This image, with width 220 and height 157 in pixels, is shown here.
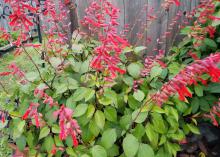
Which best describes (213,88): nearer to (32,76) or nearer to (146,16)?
(146,16)

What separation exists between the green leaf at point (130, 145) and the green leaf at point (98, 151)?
14 cm

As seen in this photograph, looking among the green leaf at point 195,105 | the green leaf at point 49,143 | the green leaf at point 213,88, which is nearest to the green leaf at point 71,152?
the green leaf at point 49,143

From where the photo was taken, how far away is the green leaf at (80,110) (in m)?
2.00

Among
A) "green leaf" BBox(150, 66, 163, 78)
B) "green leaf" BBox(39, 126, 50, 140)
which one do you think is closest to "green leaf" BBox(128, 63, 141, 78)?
"green leaf" BBox(150, 66, 163, 78)

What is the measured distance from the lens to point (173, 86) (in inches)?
60.2

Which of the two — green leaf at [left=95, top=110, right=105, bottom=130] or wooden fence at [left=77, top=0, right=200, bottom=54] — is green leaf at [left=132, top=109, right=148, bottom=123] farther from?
wooden fence at [left=77, top=0, right=200, bottom=54]

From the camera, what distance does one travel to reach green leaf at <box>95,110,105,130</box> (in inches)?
79.1

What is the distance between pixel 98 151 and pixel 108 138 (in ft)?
0.37

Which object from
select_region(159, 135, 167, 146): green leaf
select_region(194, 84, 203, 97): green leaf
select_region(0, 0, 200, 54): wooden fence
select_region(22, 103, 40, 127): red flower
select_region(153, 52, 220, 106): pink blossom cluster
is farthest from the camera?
select_region(0, 0, 200, 54): wooden fence

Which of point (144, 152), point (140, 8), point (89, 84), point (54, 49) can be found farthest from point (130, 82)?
point (140, 8)

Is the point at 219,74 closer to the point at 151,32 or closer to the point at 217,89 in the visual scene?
the point at 217,89

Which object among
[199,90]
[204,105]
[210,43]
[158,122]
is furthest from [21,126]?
[210,43]

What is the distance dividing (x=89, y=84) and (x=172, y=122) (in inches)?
26.4

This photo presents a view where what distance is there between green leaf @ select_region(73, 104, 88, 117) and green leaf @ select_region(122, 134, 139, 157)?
339 millimetres
